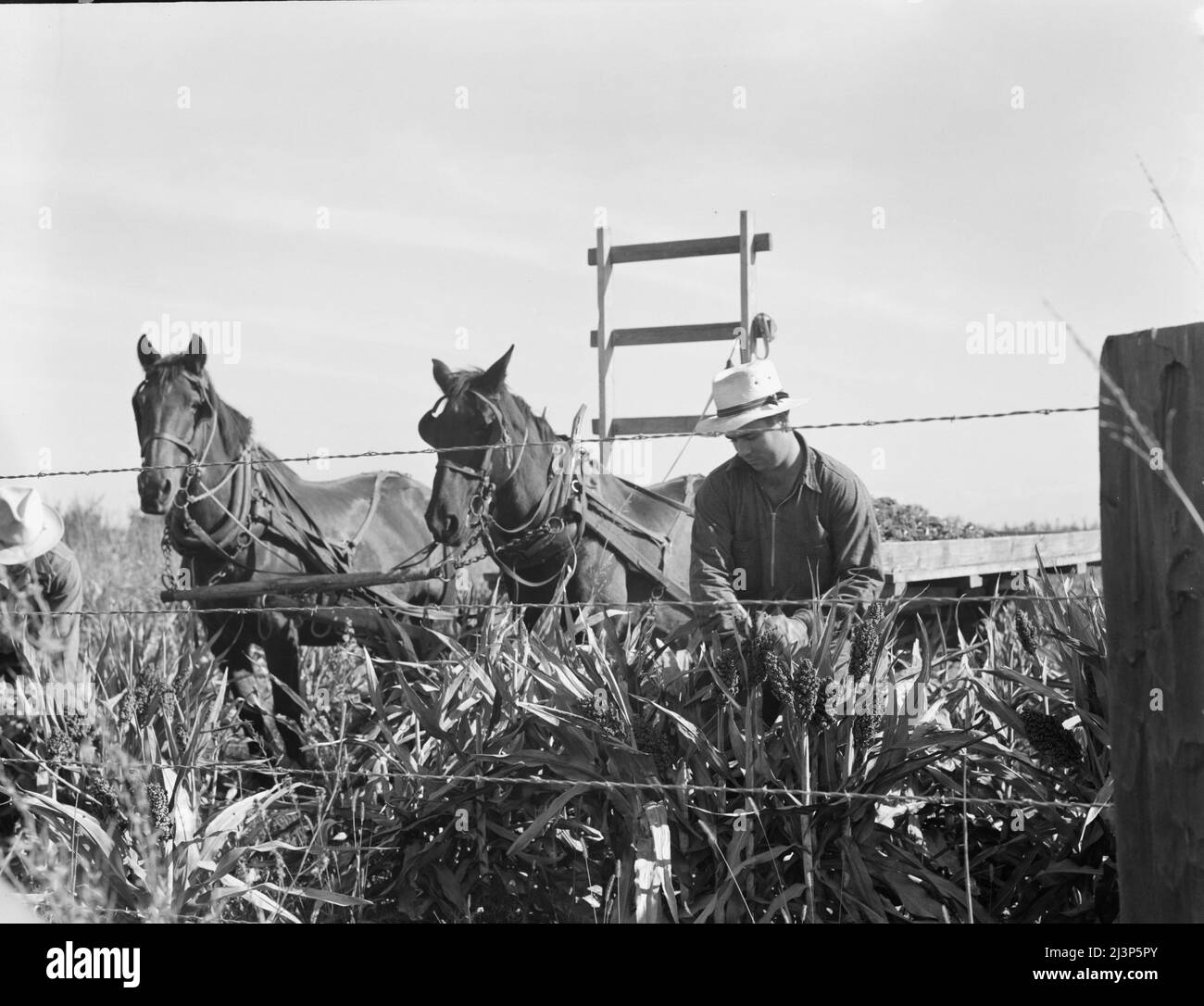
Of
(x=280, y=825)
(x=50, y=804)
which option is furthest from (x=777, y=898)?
(x=50, y=804)

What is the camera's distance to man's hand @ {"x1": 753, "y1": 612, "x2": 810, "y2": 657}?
290 centimetres

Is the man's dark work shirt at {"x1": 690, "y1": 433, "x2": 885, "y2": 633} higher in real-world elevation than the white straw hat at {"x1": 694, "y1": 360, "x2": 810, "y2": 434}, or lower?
lower

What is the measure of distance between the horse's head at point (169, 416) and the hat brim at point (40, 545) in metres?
0.38

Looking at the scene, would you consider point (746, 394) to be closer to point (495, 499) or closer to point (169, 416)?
point (495, 499)

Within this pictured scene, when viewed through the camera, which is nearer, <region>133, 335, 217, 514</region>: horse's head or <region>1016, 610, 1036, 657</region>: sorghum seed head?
<region>1016, 610, 1036, 657</region>: sorghum seed head

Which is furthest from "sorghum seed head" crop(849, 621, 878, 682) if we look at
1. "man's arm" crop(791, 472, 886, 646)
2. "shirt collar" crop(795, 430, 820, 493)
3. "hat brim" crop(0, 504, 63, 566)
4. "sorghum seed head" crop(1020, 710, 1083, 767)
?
"hat brim" crop(0, 504, 63, 566)

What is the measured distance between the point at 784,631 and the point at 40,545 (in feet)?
11.7

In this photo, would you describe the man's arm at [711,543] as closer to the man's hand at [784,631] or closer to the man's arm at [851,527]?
the man's arm at [851,527]

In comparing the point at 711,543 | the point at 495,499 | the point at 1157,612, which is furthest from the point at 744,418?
the point at 495,499

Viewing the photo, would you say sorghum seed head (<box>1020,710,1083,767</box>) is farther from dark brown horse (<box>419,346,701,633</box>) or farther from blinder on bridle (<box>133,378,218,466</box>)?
blinder on bridle (<box>133,378,218,466</box>)

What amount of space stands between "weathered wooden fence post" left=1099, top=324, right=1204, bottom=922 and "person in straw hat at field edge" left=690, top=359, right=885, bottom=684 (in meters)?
1.49

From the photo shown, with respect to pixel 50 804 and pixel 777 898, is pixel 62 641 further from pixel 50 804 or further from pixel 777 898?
pixel 777 898

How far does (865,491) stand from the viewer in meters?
4.05
